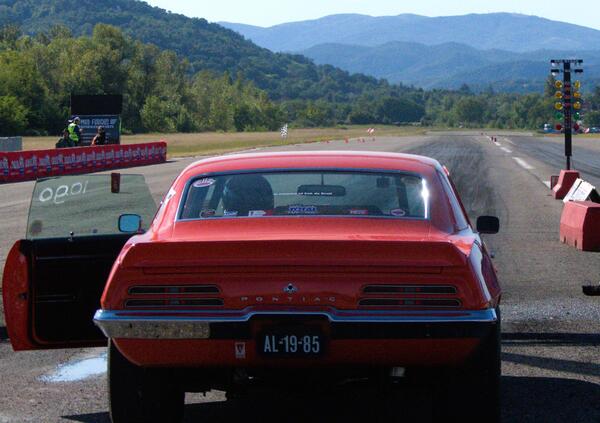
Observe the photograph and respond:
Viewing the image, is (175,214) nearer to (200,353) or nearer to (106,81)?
(200,353)

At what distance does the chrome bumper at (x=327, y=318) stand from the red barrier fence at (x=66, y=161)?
93.6 ft

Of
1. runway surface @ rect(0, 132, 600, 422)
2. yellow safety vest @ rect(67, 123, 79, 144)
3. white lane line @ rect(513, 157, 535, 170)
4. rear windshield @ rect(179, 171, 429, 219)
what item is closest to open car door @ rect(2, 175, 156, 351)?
runway surface @ rect(0, 132, 600, 422)

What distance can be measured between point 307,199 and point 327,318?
155 centimetres

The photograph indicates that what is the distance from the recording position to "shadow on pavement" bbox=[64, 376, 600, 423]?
5.73m

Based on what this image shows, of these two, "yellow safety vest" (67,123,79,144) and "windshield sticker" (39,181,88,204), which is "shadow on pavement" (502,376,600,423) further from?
"yellow safety vest" (67,123,79,144)

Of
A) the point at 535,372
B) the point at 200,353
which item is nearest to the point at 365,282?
the point at 200,353

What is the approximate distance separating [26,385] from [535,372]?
3162mm

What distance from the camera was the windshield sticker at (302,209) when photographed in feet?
18.2

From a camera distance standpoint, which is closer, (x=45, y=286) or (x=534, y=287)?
(x=45, y=286)

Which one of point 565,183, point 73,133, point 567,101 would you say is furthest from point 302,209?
point 73,133

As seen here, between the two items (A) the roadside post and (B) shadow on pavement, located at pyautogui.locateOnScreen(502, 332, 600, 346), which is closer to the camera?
(B) shadow on pavement, located at pyautogui.locateOnScreen(502, 332, 600, 346)

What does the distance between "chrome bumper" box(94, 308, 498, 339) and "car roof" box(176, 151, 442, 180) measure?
4.32 ft

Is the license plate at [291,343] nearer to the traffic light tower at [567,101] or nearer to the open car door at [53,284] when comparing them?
the open car door at [53,284]

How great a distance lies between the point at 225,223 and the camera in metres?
5.36
